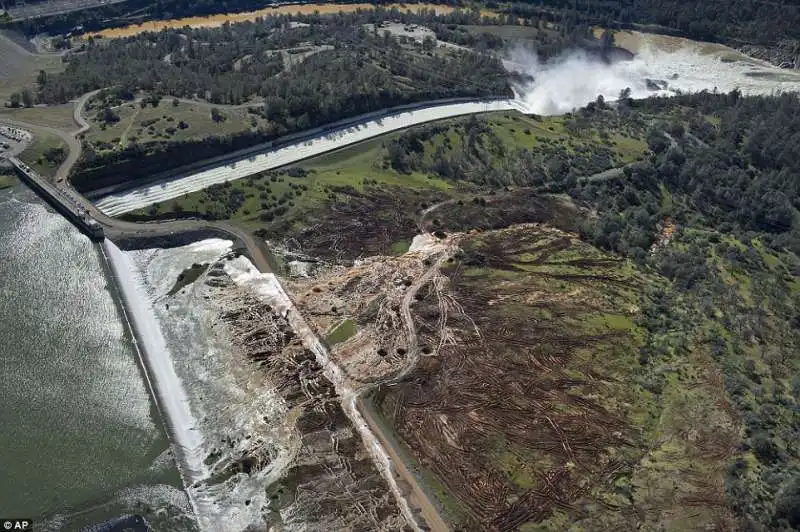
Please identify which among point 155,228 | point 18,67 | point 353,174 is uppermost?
point 18,67

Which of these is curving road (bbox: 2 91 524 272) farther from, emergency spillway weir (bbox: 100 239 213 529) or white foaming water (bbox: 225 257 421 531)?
emergency spillway weir (bbox: 100 239 213 529)

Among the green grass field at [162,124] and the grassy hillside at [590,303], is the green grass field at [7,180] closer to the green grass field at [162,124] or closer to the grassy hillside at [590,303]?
the green grass field at [162,124]

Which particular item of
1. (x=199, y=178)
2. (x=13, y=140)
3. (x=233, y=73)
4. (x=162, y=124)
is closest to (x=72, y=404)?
(x=199, y=178)

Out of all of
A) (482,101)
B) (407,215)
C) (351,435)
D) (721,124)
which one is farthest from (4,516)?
(721,124)

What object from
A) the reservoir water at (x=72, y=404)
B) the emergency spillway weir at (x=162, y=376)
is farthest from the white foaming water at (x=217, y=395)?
the reservoir water at (x=72, y=404)

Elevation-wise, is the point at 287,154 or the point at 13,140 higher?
the point at 13,140

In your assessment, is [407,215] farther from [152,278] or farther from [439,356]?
[152,278]

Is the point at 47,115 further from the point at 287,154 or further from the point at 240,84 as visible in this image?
the point at 287,154
